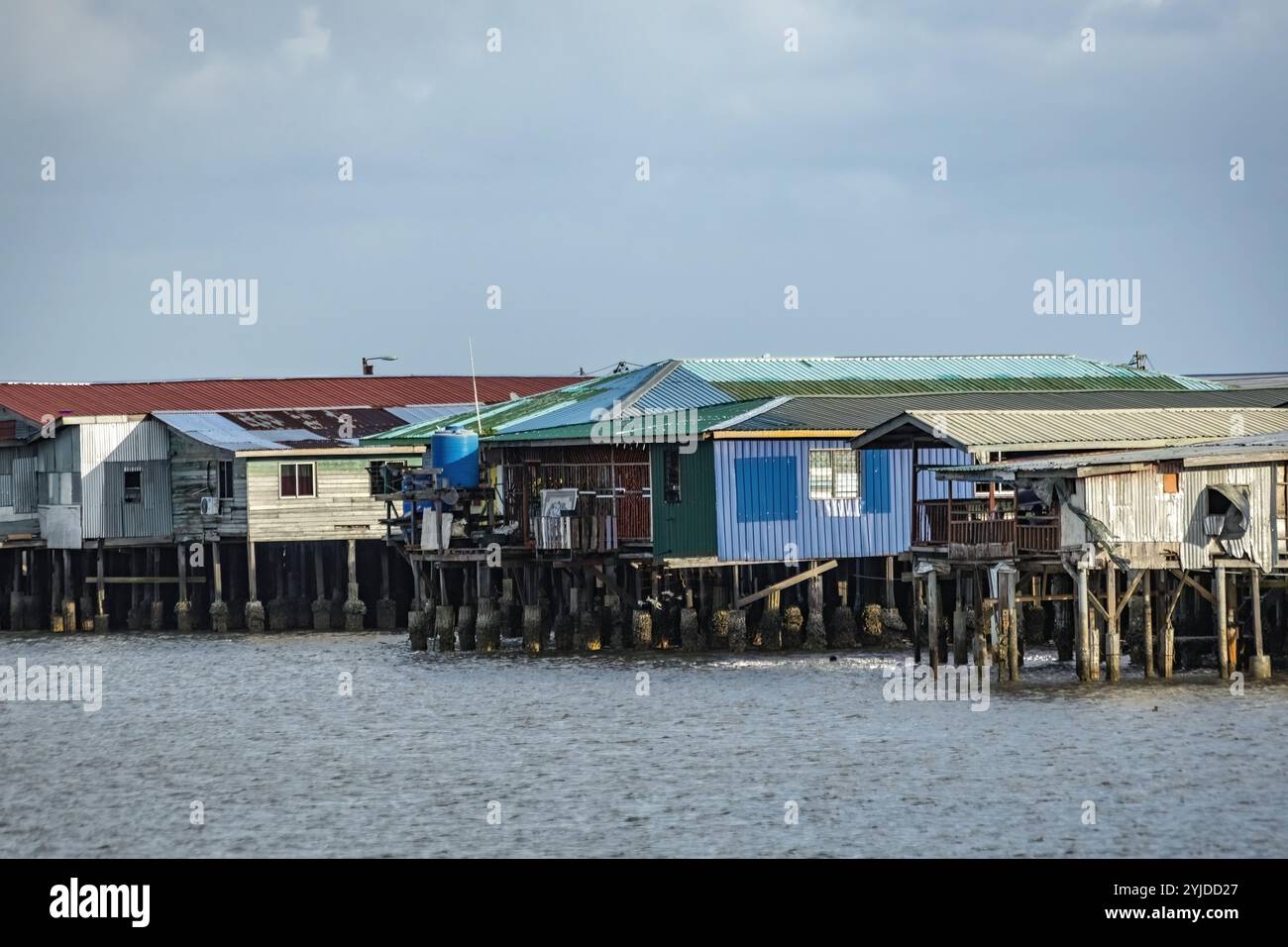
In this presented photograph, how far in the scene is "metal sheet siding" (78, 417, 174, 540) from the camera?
65125 mm

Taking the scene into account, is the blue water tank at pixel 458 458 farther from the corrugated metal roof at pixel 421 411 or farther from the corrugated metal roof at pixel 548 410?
the corrugated metal roof at pixel 421 411

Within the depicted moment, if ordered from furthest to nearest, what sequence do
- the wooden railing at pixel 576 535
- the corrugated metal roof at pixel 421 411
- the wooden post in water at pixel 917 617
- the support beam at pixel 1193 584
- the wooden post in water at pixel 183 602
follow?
1. the corrugated metal roof at pixel 421 411
2. the wooden post in water at pixel 183 602
3. the wooden railing at pixel 576 535
4. the wooden post in water at pixel 917 617
5. the support beam at pixel 1193 584

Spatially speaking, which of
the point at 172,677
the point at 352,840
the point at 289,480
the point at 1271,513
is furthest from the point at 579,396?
the point at 352,840

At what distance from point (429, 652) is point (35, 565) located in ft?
67.5

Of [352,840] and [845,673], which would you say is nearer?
[352,840]

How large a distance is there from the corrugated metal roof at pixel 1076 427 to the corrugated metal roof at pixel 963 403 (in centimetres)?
288

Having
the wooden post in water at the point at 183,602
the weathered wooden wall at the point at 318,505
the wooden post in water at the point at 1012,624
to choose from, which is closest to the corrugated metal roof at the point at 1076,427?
the wooden post in water at the point at 1012,624

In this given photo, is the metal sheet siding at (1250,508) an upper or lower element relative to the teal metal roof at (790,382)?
lower

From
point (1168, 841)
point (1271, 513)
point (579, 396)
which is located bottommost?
point (1168, 841)

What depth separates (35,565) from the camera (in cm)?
6725

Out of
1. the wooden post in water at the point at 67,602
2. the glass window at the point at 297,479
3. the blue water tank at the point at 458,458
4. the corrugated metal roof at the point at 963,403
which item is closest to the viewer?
the corrugated metal roof at the point at 963,403

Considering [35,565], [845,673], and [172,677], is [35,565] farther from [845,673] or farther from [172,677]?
[845,673]

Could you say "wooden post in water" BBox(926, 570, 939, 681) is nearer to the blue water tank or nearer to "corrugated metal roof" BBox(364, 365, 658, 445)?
"corrugated metal roof" BBox(364, 365, 658, 445)

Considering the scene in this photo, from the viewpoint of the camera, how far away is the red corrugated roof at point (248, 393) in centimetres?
7088
